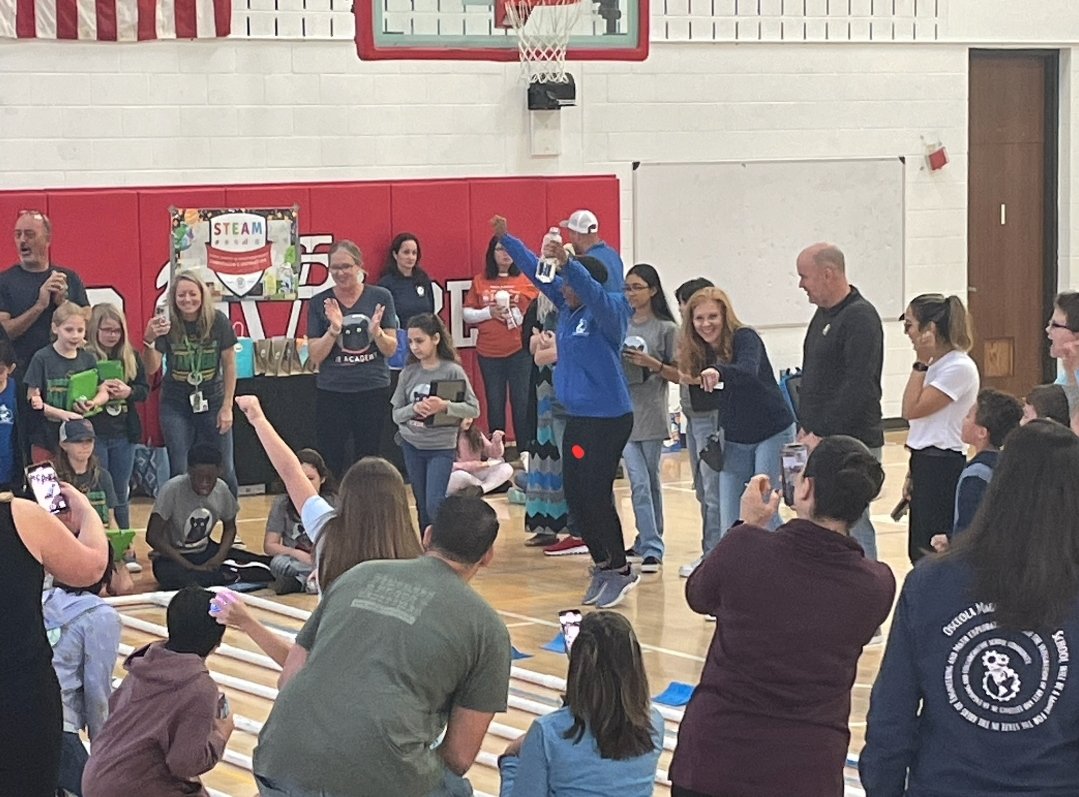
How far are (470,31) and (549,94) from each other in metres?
1.91

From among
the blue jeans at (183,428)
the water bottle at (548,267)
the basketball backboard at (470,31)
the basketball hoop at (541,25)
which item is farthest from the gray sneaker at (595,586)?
the basketball hoop at (541,25)

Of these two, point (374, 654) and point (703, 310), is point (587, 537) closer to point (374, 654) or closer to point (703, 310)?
point (703, 310)

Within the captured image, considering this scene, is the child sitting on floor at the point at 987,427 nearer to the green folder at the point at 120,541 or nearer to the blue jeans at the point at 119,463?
the green folder at the point at 120,541

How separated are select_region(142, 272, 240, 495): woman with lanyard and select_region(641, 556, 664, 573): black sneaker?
263 centimetres

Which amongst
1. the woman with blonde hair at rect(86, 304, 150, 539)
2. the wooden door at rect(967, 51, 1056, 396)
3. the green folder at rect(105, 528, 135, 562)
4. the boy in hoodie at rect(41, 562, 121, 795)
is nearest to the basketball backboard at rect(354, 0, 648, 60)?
the woman with blonde hair at rect(86, 304, 150, 539)

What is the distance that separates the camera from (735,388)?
343 inches

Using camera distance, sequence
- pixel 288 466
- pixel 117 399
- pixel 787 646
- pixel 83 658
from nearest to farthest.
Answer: pixel 787 646
pixel 288 466
pixel 83 658
pixel 117 399

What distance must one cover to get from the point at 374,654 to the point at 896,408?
1232cm

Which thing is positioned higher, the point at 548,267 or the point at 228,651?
the point at 548,267

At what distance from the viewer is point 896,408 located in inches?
621

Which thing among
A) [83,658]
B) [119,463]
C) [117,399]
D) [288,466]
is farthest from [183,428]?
[288,466]

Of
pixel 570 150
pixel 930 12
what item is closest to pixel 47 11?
pixel 570 150

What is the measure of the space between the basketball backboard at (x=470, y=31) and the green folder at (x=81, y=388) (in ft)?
7.94

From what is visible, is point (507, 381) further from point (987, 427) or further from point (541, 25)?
point (987, 427)
